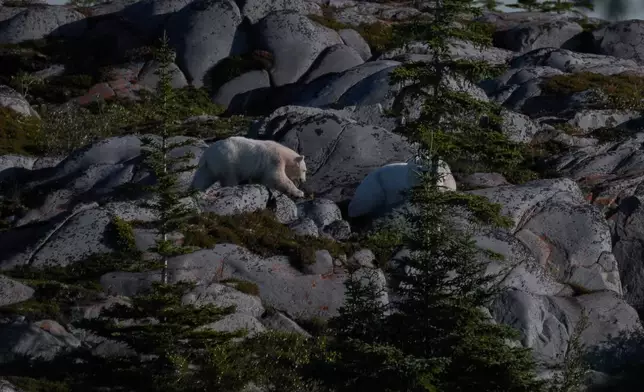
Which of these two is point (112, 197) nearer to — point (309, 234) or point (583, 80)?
point (309, 234)

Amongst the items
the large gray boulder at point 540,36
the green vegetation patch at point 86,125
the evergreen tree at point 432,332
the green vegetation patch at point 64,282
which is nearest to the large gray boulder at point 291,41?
the green vegetation patch at point 86,125

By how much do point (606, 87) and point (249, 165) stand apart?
59.8 ft

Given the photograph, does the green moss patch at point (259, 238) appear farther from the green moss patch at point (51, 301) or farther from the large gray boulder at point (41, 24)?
the large gray boulder at point (41, 24)

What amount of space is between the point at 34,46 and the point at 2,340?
116ft

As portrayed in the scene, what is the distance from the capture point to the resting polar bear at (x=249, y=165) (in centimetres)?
2480

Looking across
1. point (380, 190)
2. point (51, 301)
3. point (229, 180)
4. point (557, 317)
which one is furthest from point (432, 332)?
point (229, 180)

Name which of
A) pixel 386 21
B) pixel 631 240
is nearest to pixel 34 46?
pixel 386 21

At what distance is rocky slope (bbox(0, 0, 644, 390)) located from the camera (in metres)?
19.3

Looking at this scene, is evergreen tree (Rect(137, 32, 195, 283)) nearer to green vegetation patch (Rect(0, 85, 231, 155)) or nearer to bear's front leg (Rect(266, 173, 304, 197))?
bear's front leg (Rect(266, 173, 304, 197))

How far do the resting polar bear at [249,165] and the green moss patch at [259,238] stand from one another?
329 centimetres

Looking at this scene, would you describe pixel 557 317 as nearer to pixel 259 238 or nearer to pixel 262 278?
pixel 262 278

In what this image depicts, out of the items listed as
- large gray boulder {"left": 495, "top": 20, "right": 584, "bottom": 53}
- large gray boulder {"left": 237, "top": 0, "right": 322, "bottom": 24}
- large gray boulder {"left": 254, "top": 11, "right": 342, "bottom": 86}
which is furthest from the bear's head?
large gray boulder {"left": 495, "top": 20, "right": 584, "bottom": 53}

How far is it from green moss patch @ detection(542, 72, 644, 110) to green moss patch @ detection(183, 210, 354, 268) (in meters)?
17.8

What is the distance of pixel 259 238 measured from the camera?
67.7 feet
